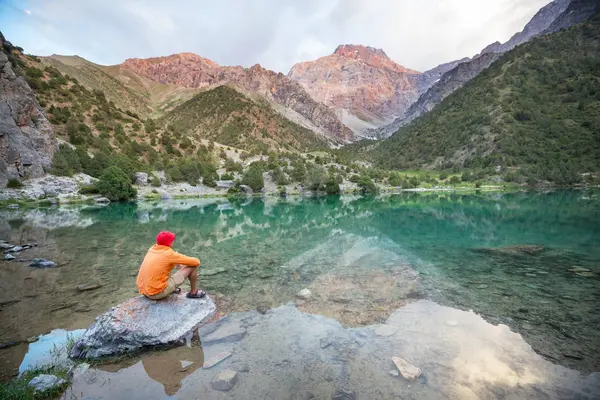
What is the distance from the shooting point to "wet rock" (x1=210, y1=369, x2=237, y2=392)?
579 cm

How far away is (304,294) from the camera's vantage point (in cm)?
1106

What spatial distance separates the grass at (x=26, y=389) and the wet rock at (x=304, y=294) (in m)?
6.75

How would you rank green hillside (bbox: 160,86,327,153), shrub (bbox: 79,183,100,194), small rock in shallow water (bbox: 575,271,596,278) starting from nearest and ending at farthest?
small rock in shallow water (bbox: 575,271,596,278) → shrub (bbox: 79,183,100,194) → green hillside (bbox: 160,86,327,153)

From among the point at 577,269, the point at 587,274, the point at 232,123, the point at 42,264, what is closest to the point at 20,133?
the point at 42,264

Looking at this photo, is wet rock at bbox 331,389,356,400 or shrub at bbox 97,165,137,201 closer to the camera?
wet rock at bbox 331,389,356,400

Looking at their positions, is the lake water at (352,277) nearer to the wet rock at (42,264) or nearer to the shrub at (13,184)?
the wet rock at (42,264)

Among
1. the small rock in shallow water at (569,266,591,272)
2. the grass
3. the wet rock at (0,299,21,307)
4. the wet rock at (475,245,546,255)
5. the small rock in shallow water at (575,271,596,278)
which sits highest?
the grass

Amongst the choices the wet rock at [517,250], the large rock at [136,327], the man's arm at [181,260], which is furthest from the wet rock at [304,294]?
the wet rock at [517,250]

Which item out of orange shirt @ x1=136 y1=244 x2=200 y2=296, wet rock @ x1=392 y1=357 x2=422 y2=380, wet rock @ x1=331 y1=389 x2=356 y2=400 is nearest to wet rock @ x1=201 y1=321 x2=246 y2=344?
orange shirt @ x1=136 y1=244 x2=200 y2=296

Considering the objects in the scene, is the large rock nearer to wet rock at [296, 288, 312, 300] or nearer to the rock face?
wet rock at [296, 288, 312, 300]

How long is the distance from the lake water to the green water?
58mm

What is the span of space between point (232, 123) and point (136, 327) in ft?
516

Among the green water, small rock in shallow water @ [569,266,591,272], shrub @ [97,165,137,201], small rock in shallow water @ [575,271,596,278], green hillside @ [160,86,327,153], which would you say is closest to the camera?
the green water

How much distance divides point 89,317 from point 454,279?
13513 millimetres
